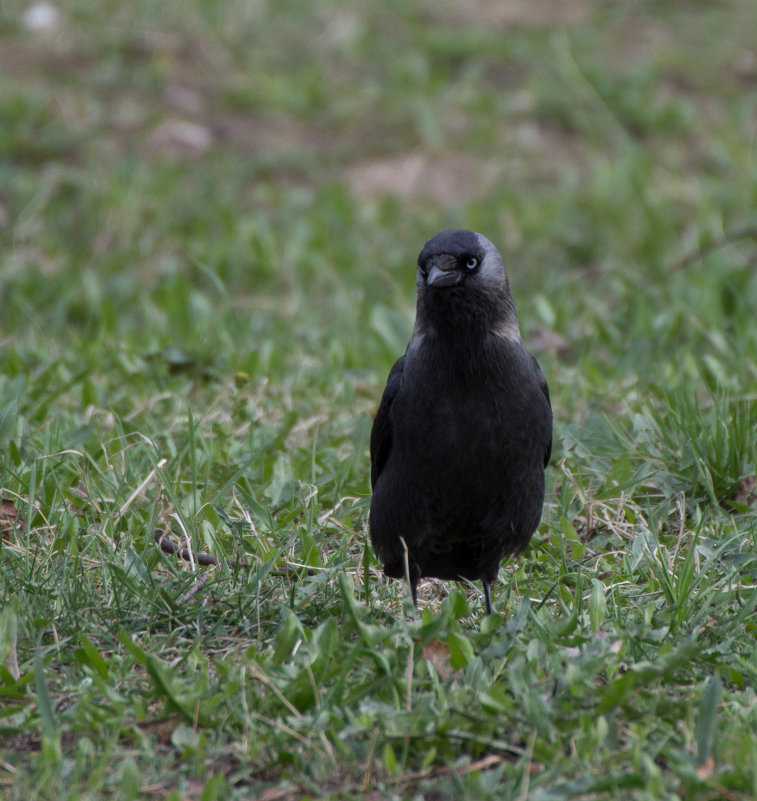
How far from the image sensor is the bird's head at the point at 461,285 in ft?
11.3

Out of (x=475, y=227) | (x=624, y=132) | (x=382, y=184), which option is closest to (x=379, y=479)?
(x=475, y=227)

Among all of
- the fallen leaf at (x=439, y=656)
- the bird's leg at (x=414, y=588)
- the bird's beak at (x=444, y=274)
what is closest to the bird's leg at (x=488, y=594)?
the bird's leg at (x=414, y=588)

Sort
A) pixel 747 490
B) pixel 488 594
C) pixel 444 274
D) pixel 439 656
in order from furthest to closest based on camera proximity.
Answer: pixel 747 490
pixel 488 594
pixel 444 274
pixel 439 656

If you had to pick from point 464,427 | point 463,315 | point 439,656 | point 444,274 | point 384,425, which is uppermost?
point 444,274

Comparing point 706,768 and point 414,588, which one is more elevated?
point 706,768

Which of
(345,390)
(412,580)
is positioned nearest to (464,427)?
(412,580)

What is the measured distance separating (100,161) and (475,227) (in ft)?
8.30

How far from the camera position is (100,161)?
25.6 ft

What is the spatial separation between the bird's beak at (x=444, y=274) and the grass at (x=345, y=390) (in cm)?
95

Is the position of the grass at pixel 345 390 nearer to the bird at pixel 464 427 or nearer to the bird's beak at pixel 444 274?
the bird at pixel 464 427

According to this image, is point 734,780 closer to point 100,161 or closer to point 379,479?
point 379,479

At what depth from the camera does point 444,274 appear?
3.43 metres

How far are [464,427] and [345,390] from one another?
1.86m

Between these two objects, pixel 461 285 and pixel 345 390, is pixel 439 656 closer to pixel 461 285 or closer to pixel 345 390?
pixel 461 285
